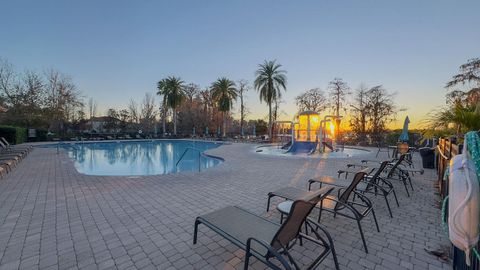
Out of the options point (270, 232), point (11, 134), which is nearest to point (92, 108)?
point (11, 134)

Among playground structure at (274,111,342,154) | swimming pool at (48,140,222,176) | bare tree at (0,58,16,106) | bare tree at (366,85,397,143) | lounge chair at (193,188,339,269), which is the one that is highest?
bare tree at (0,58,16,106)

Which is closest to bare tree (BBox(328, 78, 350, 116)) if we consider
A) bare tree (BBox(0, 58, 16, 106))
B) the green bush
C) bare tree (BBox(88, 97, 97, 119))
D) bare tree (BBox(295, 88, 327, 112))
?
bare tree (BBox(295, 88, 327, 112))

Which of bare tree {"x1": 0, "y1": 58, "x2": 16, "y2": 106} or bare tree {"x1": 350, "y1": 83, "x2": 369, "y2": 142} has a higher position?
bare tree {"x1": 0, "y1": 58, "x2": 16, "y2": 106}

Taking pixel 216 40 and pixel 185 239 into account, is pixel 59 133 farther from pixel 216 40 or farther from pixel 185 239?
pixel 185 239

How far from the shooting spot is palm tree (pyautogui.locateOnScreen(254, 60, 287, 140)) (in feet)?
71.7

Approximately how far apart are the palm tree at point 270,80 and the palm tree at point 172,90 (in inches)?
461

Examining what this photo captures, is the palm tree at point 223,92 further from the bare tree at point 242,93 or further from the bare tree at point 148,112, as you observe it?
the bare tree at point 148,112

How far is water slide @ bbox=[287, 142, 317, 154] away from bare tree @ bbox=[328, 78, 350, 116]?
10.1 meters

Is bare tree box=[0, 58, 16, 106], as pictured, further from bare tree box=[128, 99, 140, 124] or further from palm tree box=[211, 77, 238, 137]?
palm tree box=[211, 77, 238, 137]

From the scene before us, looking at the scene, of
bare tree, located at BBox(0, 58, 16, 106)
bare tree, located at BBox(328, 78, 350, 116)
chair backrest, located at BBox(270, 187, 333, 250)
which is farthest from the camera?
bare tree, located at BBox(328, 78, 350, 116)

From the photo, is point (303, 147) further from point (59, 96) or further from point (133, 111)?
point (133, 111)

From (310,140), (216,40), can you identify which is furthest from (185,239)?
(216,40)

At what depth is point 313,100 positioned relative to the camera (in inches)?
887

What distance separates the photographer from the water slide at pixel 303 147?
1262 cm
